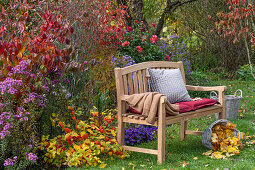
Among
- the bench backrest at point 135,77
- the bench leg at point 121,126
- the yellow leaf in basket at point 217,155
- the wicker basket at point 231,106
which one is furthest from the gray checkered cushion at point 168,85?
the wicker basket at point 231,106

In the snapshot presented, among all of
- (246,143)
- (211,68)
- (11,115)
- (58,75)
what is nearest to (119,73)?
(58,75)

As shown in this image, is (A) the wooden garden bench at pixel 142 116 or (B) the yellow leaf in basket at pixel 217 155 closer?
(A) the wooden garden bench at pixel 142 116

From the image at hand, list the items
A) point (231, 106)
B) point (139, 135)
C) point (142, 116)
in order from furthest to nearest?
point (231, 106) → point (139, 135) → point (142, 116)

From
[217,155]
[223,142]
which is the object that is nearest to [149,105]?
[217,155]

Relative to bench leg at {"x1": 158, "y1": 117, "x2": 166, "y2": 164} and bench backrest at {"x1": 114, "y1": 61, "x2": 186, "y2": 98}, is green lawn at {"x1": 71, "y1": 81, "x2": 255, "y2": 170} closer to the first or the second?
bench leg at {"x1": 158, "y1": 117, "x2": 166, "y2": 164}

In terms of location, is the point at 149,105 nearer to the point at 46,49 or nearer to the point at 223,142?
the point at 223,142

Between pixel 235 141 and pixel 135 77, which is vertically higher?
pixel 135 77

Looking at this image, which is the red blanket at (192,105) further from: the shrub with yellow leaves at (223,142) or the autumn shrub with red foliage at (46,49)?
the autumn shrub with red foliage at (46,49)

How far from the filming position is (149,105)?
3463 mm

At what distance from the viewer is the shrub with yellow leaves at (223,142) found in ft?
12.2

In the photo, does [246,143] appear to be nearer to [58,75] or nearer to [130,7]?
[58,75]

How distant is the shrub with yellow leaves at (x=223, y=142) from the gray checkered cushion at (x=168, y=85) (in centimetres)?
58

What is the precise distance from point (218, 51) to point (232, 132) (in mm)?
8050

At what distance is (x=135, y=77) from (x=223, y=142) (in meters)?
1.32
